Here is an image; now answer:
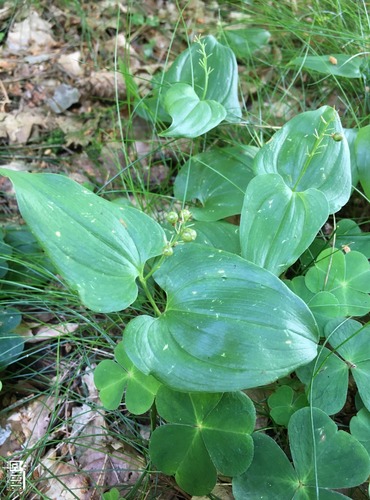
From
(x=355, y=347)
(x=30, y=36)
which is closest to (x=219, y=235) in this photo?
(x=355, y=347)

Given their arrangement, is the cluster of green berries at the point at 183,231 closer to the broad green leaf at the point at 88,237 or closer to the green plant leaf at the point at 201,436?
the broad green leaf at the point at 88,237

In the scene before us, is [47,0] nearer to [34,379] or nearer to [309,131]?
[309,131]

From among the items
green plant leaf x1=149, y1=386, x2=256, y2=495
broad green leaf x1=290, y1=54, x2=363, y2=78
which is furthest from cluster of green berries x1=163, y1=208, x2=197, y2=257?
broad green leaf x1=290, y1=54, x2=363, y2=78

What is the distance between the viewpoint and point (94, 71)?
82.7 inches

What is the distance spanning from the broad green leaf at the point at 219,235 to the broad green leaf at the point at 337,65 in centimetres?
69

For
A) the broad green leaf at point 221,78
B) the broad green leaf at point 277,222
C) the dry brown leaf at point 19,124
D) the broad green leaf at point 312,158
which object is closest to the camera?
the broad green leaf at point 277,222

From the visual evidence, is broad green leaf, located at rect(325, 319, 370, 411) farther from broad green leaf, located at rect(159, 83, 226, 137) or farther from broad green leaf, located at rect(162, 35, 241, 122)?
broad green leaf, located at rect(162, 35, 241, 122)

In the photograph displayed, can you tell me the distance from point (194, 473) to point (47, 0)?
2.35 m

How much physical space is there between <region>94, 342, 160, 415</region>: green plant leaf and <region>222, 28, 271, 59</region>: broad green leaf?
1434 millimetres

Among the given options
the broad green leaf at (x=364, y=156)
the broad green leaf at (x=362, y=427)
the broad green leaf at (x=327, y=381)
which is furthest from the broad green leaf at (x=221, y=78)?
the broad green leaf at (x=362, y=427)

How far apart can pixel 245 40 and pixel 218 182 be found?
85 centimetres

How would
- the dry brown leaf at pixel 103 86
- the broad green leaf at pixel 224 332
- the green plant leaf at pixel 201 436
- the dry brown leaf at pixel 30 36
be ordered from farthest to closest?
1. the dry brown leaf at pixel 30 36
2. the dry brown leaf at pixel 103 86
3. the green plant leaf at pixel 201 436
4. the broad green leaf at pixel 224 332

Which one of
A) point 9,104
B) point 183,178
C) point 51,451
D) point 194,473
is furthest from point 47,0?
point 194,473

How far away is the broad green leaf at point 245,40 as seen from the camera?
1906mm
